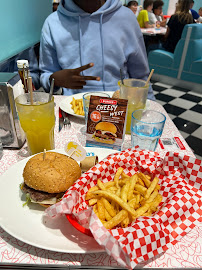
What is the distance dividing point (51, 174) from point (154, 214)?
0.49 m

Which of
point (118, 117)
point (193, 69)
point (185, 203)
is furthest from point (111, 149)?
point (193, 69)

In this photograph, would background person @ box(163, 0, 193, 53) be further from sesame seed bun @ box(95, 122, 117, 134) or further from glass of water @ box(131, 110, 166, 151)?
sesame seed bun @ box(95, 122, 117, 134)

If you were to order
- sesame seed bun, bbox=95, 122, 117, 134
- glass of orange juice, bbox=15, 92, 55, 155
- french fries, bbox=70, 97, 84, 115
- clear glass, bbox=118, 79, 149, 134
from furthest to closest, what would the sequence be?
french fries, bbox=70, 97, 84, 115
clear glass, bbox=118, 79, 149, 134
sesame seed bun, bbox=95, 122, 117, 134
glass of orange juice, bbox=15, 92, 55, 155

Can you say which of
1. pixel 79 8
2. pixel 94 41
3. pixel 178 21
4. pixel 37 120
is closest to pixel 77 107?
pixel 37 120

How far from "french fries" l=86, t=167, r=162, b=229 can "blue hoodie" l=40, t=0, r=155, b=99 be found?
1.43m

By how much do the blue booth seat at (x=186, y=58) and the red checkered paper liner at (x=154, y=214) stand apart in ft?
17.3

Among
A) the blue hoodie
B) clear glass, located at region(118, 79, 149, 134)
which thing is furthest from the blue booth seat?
clear glass, located at region(118, 79, 149, 134)

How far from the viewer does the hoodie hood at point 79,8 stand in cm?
221

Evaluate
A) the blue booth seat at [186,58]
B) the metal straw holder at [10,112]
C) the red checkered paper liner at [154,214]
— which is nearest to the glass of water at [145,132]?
the red checkered paper liner at [154,214]

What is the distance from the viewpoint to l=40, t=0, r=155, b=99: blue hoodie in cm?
228

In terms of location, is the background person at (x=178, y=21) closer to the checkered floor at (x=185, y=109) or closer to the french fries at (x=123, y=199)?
the checkered floor at (x=185, y=109)

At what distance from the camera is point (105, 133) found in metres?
1.32

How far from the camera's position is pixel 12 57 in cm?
229

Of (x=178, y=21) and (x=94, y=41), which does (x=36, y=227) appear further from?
(x=178, y=21)
